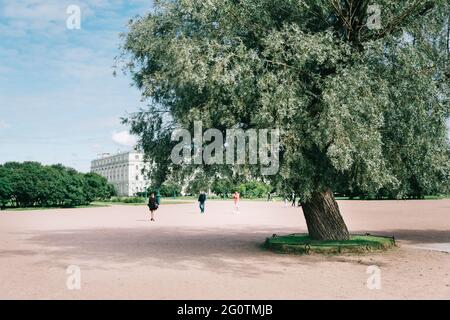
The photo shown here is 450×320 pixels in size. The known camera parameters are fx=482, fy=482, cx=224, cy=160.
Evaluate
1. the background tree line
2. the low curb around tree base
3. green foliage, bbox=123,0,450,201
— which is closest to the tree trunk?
the low curb around tree base

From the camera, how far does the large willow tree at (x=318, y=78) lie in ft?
46.2

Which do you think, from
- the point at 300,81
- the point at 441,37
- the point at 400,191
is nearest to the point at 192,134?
the point at 300,81

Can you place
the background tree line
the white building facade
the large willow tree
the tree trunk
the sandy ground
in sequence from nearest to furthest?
the sandy ground < the large willow tree < the tree trunk < the background tree line < the white building facade

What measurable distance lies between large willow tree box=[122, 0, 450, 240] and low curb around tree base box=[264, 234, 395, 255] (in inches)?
82.2

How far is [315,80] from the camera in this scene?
15.0m

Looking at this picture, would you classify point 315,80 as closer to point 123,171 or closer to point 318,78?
point 318,78

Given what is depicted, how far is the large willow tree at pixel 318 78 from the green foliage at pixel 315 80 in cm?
4

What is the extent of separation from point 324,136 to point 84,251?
9.49m
